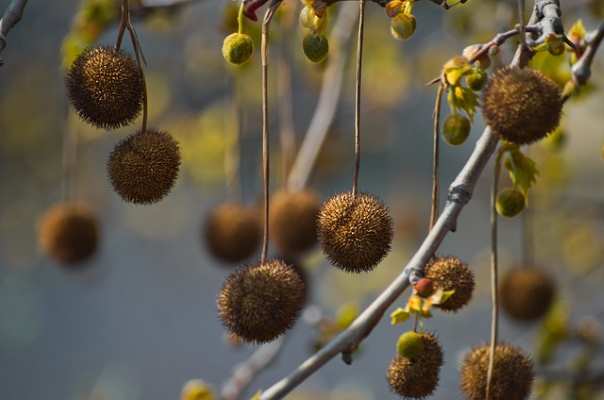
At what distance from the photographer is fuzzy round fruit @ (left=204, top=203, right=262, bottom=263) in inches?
92.8

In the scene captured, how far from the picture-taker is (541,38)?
54.1 inches

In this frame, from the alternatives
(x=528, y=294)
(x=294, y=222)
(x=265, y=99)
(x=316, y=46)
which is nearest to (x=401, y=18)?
(x=316, y=46)

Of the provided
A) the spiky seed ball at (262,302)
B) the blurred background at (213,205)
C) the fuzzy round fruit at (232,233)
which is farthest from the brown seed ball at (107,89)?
the fuzzy round fruit at (232,233)

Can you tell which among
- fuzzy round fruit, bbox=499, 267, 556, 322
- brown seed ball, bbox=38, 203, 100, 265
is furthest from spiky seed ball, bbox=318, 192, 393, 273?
brown seed ball, bbox=38, 203, 100, 265

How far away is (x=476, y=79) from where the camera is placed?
1389 millimetres

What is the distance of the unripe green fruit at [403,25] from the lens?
1.47 metres

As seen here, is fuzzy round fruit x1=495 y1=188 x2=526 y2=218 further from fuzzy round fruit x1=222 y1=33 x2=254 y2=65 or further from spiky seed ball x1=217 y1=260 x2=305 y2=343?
fuzzy round fruit x1=222 y1=33 x2=254 y2=65

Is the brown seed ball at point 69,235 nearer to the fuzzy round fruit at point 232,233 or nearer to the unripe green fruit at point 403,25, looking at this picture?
the fuzzy round fruit at point 232,233

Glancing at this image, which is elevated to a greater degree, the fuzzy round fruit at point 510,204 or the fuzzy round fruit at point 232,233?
the fuzzy round fruit at point 510,204

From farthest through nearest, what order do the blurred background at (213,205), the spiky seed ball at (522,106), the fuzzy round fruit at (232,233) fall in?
the blurred background at (213,205) → the fuzzy round fruit at (232,233) → the spiky seed ball at (522,106)

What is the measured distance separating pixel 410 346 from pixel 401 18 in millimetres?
449

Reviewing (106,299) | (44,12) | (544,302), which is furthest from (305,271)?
(106,299)

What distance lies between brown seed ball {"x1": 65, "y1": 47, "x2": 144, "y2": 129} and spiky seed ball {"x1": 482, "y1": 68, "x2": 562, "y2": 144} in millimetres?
478

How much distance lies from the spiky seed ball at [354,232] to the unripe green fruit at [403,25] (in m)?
0.24
